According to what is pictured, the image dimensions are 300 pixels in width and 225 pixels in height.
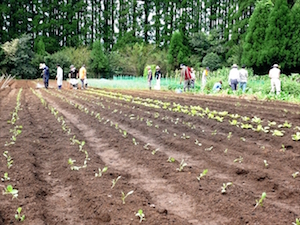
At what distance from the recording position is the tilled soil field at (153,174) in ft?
9.79

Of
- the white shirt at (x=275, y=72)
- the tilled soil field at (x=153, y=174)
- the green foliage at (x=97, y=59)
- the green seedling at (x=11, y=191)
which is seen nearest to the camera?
the tilled soil field at (x=153, y=174)

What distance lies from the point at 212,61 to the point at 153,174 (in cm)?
3071

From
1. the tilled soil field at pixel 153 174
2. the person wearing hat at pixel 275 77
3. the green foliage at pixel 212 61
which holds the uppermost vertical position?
the green foliage at pixel 212 61

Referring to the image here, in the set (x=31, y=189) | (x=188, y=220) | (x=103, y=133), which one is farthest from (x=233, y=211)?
(x=103, y=133)

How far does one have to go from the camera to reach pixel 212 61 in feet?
111

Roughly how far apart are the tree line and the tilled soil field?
2450cm

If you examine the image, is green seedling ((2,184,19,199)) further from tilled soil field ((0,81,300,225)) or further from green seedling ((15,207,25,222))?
green seedling ((15,207,25,222))

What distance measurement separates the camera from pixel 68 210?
10.2 feet

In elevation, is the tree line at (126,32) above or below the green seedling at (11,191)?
above

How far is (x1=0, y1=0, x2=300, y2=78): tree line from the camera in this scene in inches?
1359

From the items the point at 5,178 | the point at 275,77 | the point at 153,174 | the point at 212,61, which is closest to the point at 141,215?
the point at 153,174

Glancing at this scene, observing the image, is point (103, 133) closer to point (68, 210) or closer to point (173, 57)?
point (68, 210)

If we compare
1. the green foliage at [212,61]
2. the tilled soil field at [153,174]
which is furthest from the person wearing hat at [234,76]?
the green foliage at [212,61]

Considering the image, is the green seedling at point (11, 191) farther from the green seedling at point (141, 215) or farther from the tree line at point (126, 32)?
the tree line at point (126, 32)
